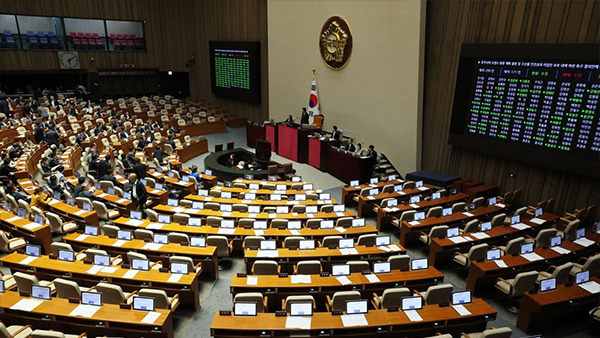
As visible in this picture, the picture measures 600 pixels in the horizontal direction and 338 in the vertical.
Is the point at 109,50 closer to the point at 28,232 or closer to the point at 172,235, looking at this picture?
the point at 28,232

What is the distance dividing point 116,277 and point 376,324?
14.8ft

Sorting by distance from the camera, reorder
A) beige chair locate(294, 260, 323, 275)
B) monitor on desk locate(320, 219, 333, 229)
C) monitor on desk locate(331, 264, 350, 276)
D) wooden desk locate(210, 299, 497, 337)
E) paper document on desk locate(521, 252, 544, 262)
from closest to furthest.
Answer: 1. wooden desk locate(210, 299, 497, 337)
2. monitor on desk locate(331, 264, 350, 276)
3. beige chair locate(294, 260, 323, 275)
4. paper document on desk locate(521, 252, 544, 262)
5. monitor on desk locate(320, 219, 333, 229)

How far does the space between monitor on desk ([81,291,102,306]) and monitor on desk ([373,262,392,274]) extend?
4598 millimetres

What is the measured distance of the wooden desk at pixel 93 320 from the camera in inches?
231

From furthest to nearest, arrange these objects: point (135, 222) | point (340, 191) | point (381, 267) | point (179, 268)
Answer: point (340, 191)
point (135, 222)
point (381, 267)
point (179, 268)

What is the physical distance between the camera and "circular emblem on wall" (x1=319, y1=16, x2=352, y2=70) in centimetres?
1667

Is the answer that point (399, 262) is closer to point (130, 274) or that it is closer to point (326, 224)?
point (326, 224)

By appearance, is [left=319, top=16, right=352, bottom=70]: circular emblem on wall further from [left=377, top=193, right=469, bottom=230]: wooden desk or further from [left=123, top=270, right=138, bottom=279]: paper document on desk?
[left=123, top=270, right=138, bottom=279]: paper document on desk

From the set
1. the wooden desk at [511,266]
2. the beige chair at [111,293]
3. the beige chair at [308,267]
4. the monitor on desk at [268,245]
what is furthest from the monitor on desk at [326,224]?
the beige chair at [111,293]

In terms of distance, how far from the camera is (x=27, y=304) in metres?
6.21

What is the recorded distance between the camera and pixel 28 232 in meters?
9.20

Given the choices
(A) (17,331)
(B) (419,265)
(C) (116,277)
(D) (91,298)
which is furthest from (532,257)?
(A) (17,331)

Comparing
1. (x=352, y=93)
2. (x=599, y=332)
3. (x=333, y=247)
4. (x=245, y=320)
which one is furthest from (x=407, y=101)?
(x=245, y=320)

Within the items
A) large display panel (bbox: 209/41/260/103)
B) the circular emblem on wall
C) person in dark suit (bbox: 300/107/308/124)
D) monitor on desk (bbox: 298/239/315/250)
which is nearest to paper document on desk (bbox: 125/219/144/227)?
monitor on desk (bbox: 298/239/315/250)
